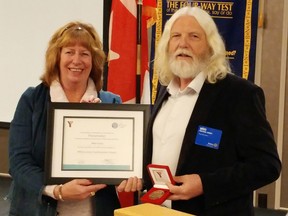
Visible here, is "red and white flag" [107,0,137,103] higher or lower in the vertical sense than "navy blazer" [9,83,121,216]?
higher

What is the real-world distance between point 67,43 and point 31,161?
559mm

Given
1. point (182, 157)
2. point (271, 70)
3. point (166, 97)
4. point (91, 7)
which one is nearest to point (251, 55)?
point (271, 70)

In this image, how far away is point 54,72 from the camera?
2.34m

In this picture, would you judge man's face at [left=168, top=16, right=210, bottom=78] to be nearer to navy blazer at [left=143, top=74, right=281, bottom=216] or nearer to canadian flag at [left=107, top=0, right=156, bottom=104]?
navy blazer at [left=143, top=74, right=281, bottom=216]

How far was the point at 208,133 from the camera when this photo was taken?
2070mm

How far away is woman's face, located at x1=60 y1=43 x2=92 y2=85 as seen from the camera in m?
2.27

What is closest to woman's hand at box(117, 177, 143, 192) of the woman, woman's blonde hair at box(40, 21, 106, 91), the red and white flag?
the woman

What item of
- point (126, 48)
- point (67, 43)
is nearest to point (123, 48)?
point (126, 48)

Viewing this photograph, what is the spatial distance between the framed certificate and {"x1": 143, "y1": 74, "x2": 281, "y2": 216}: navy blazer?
0.22m

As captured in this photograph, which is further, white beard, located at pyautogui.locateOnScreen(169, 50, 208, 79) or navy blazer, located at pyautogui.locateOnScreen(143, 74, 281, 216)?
white beard, located at pyautogui.locateOnScreen(169, 50, 208, 79)

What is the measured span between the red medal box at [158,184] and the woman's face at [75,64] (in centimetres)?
59

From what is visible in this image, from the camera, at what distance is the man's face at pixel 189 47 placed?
7.36ft

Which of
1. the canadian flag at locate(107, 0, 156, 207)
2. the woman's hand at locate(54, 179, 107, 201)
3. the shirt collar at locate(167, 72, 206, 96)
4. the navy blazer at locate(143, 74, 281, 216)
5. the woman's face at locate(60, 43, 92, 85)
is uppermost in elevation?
the canadian flag at locate(107, 0, 156, 207)

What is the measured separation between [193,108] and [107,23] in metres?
2.94
